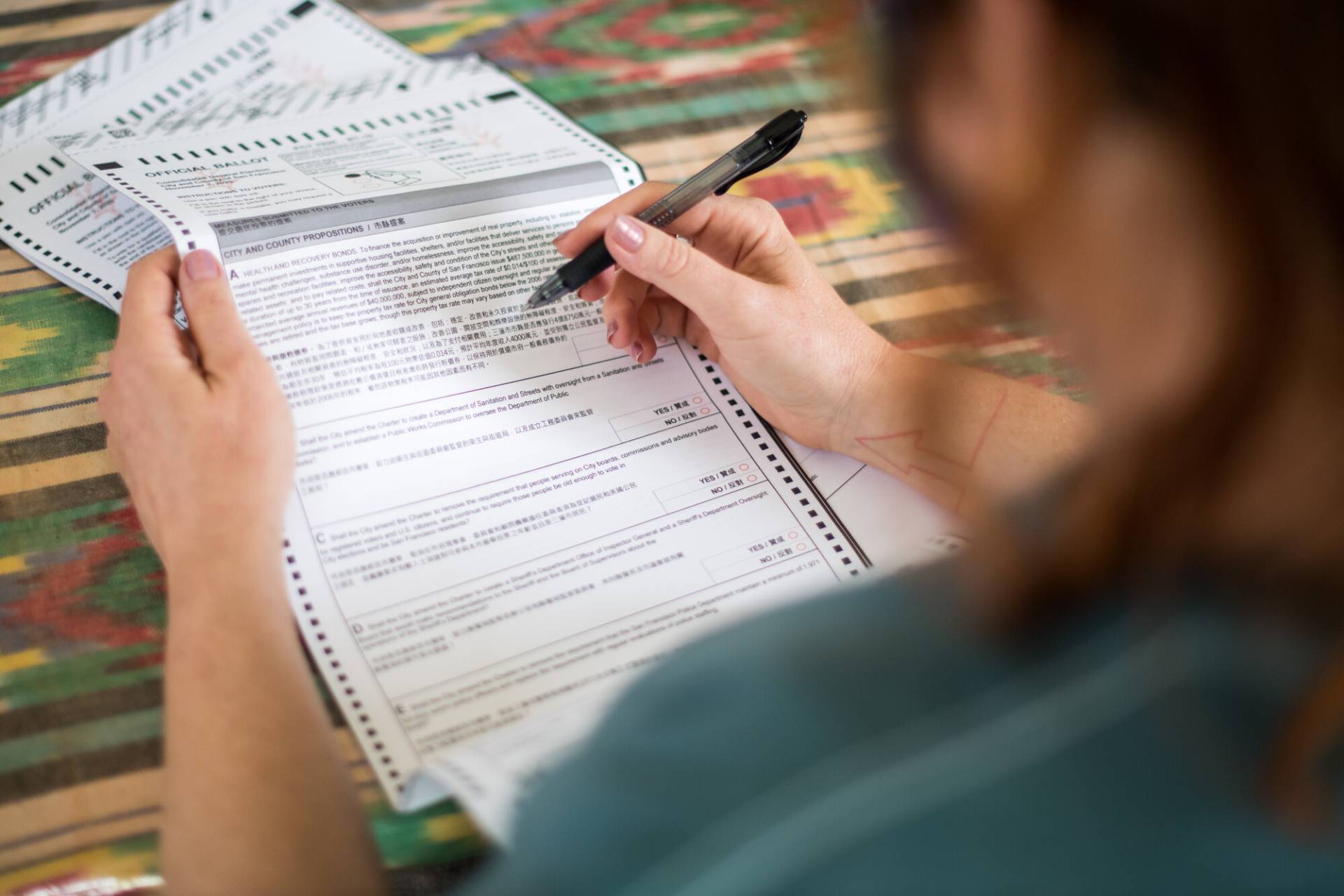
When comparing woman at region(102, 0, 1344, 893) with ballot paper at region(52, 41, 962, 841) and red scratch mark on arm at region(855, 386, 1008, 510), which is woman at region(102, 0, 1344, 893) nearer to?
ballot paper at region(52, 41, 962, 841)

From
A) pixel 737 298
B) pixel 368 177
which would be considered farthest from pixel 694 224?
pixel 368 177

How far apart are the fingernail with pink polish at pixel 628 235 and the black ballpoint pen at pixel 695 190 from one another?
3cm

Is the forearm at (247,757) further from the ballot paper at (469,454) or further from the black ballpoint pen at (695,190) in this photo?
the black ballpoint pen at (695,190)

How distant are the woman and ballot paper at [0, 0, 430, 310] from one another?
0.55 metres

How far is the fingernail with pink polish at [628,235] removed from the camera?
0.60 m

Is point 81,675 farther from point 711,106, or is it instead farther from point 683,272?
point 711,106

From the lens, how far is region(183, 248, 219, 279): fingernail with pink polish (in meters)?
0.58

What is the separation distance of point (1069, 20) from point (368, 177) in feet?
1.75

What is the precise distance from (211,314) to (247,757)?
0.27 m

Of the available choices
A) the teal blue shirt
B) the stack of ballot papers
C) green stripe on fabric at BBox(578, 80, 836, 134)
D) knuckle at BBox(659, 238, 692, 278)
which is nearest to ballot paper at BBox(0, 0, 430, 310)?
the stack of ballot papers

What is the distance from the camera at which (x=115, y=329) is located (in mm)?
643

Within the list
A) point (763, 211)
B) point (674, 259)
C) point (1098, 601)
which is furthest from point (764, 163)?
point (1098, 601)

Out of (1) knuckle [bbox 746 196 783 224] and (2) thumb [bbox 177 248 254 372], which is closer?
(2) thumb [bbox 177 248 254 372]

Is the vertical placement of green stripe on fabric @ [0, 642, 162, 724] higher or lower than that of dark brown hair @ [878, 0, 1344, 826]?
lower
